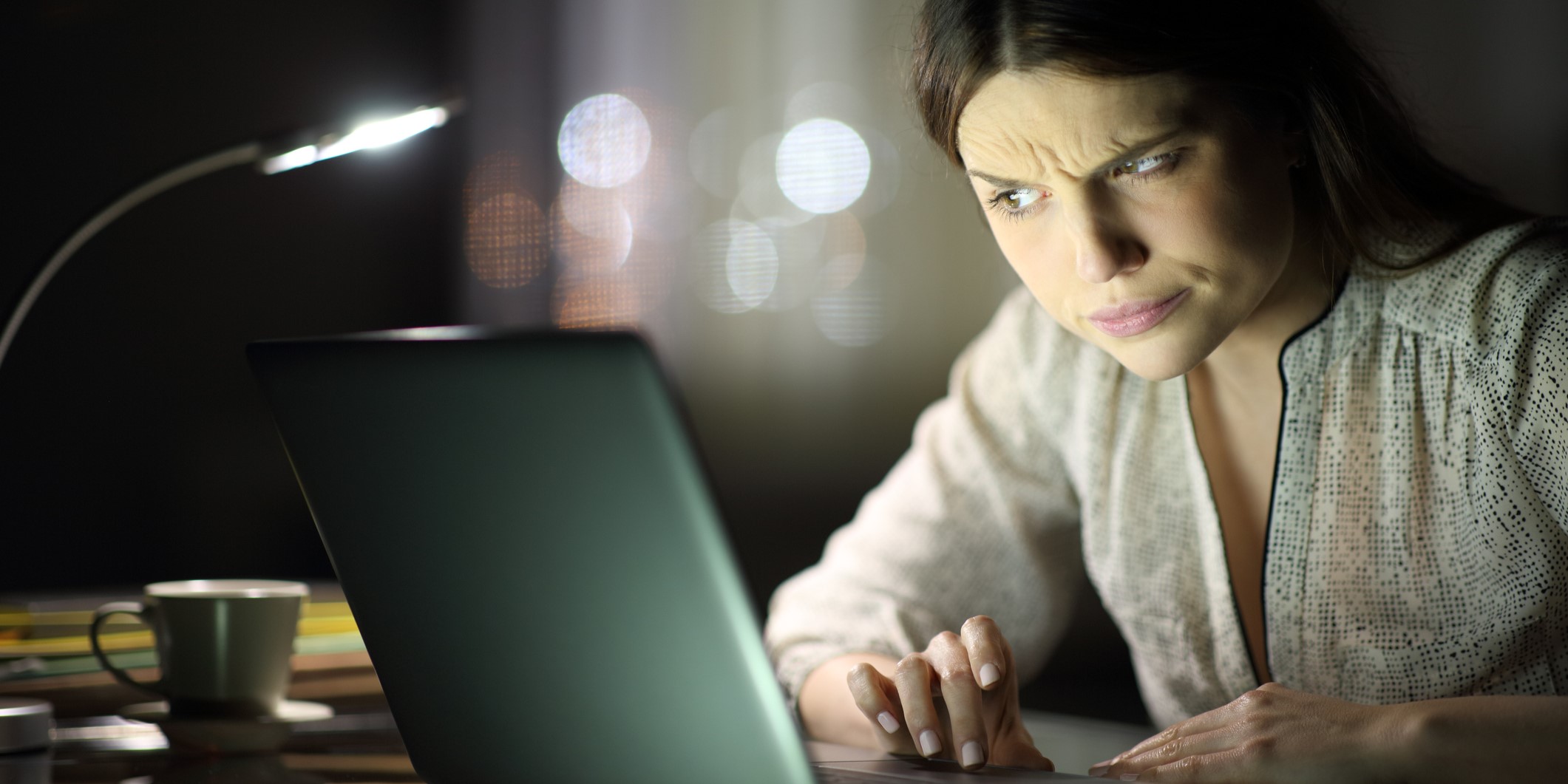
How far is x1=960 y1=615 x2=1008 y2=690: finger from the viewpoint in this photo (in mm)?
787

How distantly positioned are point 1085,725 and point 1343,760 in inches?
15.4

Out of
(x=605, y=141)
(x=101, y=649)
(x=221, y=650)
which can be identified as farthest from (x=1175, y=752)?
(x=605, y=141)

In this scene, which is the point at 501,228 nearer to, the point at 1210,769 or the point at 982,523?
the point at 982,523

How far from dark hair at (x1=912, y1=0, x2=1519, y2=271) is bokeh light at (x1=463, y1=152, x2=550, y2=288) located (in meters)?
2.67

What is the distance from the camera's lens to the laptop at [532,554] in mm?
499

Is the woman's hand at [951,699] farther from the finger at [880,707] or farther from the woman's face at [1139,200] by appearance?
the woman's face at [1139,200]

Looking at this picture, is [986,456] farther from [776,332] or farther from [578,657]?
[776,332]

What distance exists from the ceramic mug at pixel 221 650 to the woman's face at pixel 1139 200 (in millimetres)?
619

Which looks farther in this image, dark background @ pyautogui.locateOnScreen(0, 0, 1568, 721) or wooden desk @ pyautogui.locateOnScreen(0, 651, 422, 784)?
dark background @ pyautogui.locateOnScreen(0, 0, 1568, 721)

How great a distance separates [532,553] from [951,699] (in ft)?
1.09

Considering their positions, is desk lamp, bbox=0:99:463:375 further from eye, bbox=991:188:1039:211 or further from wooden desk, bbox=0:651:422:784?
eye, bbox=991:188:1039:211

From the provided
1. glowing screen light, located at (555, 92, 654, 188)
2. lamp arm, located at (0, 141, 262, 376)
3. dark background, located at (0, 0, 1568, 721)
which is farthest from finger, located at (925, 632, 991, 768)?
glowing screen light, located at (555, 92, 654, 188)

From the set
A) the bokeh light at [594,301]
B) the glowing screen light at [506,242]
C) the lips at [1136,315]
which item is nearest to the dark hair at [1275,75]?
the lips at [1136,315]

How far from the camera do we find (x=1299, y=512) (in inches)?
42.9
